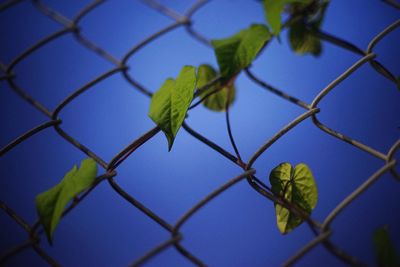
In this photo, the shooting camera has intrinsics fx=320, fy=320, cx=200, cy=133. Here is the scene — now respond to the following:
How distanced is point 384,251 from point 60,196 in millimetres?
454

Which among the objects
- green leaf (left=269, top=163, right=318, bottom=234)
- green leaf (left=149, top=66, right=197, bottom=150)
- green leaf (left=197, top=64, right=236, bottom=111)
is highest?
green leaf (left=197, top=64, right=236, bottom=111)

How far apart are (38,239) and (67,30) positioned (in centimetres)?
43

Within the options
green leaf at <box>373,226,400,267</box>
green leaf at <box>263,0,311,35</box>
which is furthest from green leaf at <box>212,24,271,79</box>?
green leaf at <box>373,226,400,267</box>

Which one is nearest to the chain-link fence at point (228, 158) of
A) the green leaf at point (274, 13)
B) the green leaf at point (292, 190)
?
the green leaf at point (292, 190)

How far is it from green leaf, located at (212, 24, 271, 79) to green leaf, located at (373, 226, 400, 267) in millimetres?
325

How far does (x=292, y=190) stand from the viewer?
55 cm

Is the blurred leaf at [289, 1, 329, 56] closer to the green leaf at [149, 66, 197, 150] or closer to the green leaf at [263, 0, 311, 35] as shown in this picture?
the green leaf at [263, 0, 311, 35]

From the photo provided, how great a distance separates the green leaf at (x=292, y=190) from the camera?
526 millimetres

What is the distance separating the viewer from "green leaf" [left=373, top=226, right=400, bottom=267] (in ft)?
→ 1.41

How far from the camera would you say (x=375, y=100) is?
1.32 m

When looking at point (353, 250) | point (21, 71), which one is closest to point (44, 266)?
point (21, 71)

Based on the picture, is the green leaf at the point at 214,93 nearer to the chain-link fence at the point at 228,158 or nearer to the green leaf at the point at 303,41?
the chain-link fence at the point at 228,158

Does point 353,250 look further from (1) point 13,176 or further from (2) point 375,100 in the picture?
(1) point 13,176

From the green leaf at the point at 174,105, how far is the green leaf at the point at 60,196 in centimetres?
12
